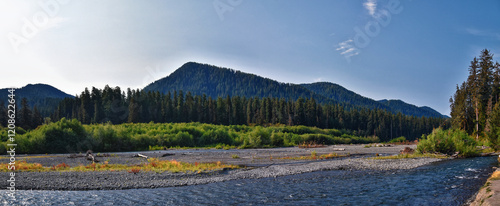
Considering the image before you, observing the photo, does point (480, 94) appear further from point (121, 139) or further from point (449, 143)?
point (121, 139)

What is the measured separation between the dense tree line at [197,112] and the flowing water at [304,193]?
85100 mm

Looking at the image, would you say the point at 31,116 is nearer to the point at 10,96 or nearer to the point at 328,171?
the point at 10,96

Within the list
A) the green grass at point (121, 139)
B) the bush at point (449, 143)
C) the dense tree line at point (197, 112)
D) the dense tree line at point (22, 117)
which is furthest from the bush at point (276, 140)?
the dense tree line at point (22, 117)

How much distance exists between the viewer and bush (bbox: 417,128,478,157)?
30188mm

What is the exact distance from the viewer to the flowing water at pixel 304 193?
44.1 ft

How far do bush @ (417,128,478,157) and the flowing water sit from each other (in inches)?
451

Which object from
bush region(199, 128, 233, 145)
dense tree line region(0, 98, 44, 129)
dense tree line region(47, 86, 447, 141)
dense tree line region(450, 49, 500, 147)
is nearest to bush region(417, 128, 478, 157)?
dense tree line region(450, 49, 500, 147)

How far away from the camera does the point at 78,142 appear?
4500 cm

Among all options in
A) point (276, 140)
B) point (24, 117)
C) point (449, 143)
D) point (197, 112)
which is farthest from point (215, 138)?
point (24, 117)

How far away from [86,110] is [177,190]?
328ft

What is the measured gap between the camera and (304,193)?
49.3ft

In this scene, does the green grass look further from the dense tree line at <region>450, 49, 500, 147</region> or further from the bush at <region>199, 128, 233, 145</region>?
the dense tree line at <region>450, 49, 500, 147</region>

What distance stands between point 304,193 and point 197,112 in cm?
9629

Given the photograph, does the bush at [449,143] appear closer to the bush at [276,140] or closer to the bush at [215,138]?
the bush at [276,140]
